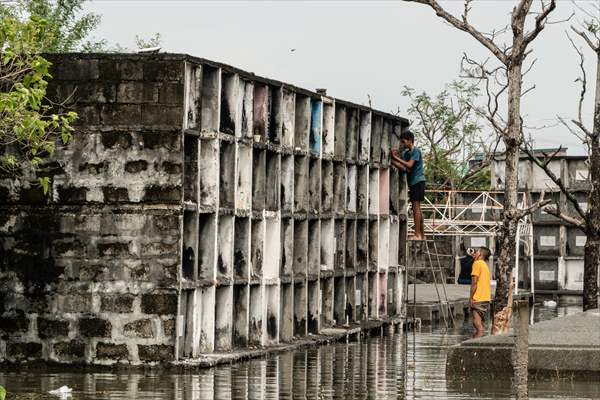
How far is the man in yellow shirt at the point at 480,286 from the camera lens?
30.3m

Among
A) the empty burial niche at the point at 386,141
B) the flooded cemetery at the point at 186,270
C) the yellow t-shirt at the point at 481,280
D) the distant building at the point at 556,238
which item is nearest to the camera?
the flooded cemetery at the point at 186,270

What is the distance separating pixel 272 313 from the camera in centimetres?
2767

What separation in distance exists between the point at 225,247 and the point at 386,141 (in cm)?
1057

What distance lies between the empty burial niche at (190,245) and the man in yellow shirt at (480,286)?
7806mm

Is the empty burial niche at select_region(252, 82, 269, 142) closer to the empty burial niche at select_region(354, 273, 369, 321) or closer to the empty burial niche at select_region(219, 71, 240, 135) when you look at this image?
the empty burial niche at select_region(219, 71, 240, 135)

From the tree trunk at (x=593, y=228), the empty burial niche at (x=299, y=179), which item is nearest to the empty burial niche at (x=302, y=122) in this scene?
the empty burial niche at (x=299, y=179)

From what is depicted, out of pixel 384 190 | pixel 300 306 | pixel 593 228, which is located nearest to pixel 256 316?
pixel 300 306

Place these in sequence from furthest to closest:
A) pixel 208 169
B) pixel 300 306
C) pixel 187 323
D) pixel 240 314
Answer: pixel 300 306, pixel 240 314, pixel 208 169, pixel 187 323

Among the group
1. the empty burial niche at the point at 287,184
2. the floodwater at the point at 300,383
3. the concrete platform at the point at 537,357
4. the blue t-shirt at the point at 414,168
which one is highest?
the blue t-shirt at the point at 414,168

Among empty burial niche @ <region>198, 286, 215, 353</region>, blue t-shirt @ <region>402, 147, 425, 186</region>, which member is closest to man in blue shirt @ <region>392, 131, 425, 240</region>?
blue t-shirt @ <region>402, 147, 425, 186</region>

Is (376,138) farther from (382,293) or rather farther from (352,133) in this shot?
(382,293)

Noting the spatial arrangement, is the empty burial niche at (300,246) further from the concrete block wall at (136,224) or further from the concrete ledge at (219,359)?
the concrete block wall at (136,224)

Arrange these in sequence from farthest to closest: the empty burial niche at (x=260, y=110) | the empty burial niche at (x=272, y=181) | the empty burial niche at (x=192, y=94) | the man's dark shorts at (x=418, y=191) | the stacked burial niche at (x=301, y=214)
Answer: the man's dark shorts at (x=418, y=191), the empty burial niche at (x=272, y=181), the empty burial niche at (x=260, y=110), the stacked burial niche at (x=301, y=214), the empty burial niche at (x=192, y=94)

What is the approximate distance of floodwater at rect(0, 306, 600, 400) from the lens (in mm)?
19812
